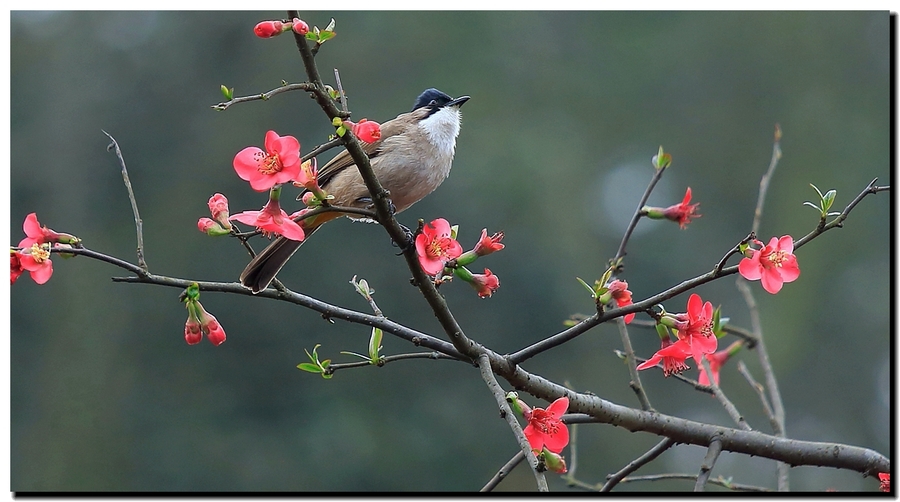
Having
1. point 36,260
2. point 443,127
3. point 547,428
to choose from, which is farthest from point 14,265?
point 443,127

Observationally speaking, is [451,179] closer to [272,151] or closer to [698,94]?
[698,94]

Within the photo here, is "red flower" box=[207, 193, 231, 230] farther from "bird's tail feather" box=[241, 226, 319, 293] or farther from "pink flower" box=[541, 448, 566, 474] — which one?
"pink flower" box=[541, 448, 566, 474]

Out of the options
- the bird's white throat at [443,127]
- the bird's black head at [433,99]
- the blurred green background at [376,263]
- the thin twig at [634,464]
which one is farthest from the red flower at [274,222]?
the blurred green background at [376,263]

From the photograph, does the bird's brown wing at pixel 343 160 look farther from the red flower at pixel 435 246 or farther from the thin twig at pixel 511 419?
the thin twig at pixel 511 419

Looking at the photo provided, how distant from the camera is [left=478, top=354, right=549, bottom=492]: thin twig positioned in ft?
5.40

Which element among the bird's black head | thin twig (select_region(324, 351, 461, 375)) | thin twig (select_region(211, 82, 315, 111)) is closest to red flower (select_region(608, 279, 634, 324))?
thin twig (select_region(324, 351, 461, 375))

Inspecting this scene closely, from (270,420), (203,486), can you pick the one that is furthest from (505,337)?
(203,486)

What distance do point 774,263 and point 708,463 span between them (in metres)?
0.48

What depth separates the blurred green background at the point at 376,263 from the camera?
43.3 feet

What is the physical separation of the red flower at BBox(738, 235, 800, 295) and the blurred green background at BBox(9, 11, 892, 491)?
7.80 meters

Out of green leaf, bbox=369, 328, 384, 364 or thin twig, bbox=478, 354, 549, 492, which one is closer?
thin twig, bbox=478, 354, 549, 492

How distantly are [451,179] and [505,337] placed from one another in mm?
2680

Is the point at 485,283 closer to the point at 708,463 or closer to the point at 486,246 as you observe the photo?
the point at 486,246

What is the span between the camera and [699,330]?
200 centimetres
